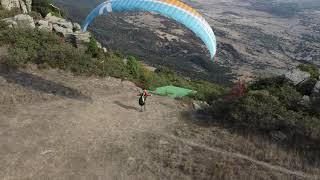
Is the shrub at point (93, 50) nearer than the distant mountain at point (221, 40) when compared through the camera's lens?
Yes

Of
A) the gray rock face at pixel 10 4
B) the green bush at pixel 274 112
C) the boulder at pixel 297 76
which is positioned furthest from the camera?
the gray rock face at pixel 10 4

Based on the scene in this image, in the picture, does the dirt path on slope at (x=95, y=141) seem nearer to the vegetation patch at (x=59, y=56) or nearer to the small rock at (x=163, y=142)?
A: the small rock at (x=163, y=142)

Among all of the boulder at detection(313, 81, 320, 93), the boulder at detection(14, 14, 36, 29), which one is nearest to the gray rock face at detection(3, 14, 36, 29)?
the boulder at detection(14, 14, 36, 29)

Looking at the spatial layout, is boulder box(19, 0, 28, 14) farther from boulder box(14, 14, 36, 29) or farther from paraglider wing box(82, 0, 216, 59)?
paraglider wing box(82, 0, 216, 59)

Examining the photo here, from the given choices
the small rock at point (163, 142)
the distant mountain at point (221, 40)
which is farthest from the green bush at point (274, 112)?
the distant mountain at point (221, 40)

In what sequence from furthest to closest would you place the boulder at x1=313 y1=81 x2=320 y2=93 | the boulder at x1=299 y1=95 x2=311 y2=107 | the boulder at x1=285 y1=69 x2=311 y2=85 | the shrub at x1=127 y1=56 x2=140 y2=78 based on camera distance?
1. the shrub at x1=127 y1=56 x2=140 y2=78
2. the boulder at x1=285 y1=69 x2=311 y2=85
3. the boulder at x1=313 y1=81 x2=320 y2=93
4. the boulder at x1=299 y1=95 x2=311 y2=107
